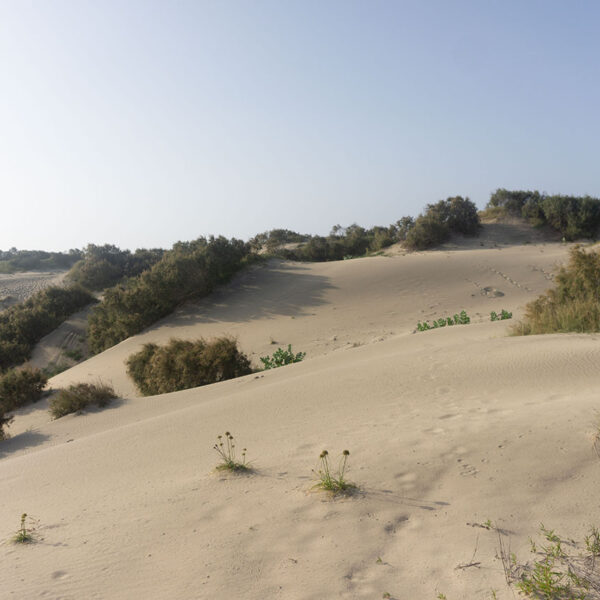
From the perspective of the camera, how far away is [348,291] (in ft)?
64.1

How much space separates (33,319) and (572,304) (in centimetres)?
1943

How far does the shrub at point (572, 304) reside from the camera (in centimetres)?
870

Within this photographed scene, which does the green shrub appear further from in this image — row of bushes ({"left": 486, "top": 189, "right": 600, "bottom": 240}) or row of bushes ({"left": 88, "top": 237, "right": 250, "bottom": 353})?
row of bushes ({"left": 486, "top": 189, "right": 600, "bottom": 240})

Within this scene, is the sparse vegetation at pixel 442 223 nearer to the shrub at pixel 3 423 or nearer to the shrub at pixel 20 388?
the shrub at pixel 20 388

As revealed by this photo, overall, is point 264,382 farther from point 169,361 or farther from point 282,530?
point 282,530

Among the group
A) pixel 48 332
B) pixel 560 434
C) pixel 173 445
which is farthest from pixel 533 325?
pixel 48 332

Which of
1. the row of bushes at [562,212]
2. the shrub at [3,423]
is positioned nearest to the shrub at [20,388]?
the shrub at [3,423]

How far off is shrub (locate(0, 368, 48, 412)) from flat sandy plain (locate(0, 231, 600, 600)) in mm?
3138

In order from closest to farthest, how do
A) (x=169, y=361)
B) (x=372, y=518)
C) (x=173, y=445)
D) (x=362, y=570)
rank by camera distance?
(x=362, y=570) < (x=372, y=518) < (x=173, y=445) < (x=169, y=361)

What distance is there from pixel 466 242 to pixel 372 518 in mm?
28923

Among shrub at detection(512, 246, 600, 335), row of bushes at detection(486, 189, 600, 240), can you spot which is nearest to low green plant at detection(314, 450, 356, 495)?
shrub at detection(512, 246, 600, 335)

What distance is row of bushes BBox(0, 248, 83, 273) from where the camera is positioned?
141ft

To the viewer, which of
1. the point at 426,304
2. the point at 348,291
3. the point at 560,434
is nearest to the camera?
the point at 560,434

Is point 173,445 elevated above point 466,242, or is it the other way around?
point 466,242
